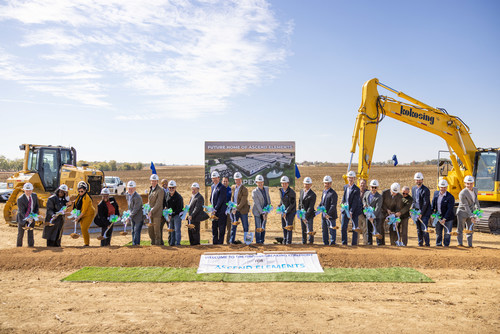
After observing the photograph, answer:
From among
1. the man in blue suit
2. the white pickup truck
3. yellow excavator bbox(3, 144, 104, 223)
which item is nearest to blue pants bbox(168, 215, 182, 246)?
the man in blue suit

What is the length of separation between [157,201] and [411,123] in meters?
9.84

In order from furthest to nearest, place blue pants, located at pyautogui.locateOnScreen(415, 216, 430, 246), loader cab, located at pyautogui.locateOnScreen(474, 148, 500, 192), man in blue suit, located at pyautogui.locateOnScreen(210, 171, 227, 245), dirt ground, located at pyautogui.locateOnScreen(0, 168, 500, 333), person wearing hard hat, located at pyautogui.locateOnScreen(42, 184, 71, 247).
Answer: loader cab, located at pyautogui.locateOnScreen(474, 148, 500, 192) → blue pants, located at pyautogui.locateOnScreen(415, 216, 430, 246) → man in blue suit, located at pyautogui.locateOnScreen(210, 171, 227, 245) → person wearing hard hat, located at pyautogui.locateOnScreen(42, 184, 71, 247) → dirt ground, located at pyautogui.locateOnScreen(0, 168, 500, 333)

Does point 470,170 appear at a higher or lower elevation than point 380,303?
higher

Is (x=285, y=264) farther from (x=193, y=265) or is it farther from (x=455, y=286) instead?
(x=455, y=286)

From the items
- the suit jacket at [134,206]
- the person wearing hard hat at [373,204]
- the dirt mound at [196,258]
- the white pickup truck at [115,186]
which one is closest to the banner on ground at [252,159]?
the person wearing hard hat at [373,204]

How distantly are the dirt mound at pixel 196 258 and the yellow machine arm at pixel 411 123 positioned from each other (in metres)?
4.03

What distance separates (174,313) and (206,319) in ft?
1.91

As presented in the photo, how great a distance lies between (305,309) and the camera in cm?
643

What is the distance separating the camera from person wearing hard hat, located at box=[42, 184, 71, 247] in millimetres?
10148

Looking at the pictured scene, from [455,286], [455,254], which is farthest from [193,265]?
[455,254]

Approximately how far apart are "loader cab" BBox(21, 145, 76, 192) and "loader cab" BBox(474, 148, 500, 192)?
16939mm

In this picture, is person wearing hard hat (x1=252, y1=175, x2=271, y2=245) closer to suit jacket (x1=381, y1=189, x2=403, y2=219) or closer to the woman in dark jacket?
suit jacket (x1=381, y1=189, x2=403, y2=219)

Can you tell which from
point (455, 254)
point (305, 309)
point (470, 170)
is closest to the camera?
point (305, 309)

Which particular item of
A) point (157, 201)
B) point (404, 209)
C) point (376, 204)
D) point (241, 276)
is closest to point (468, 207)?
point (404, 209)
